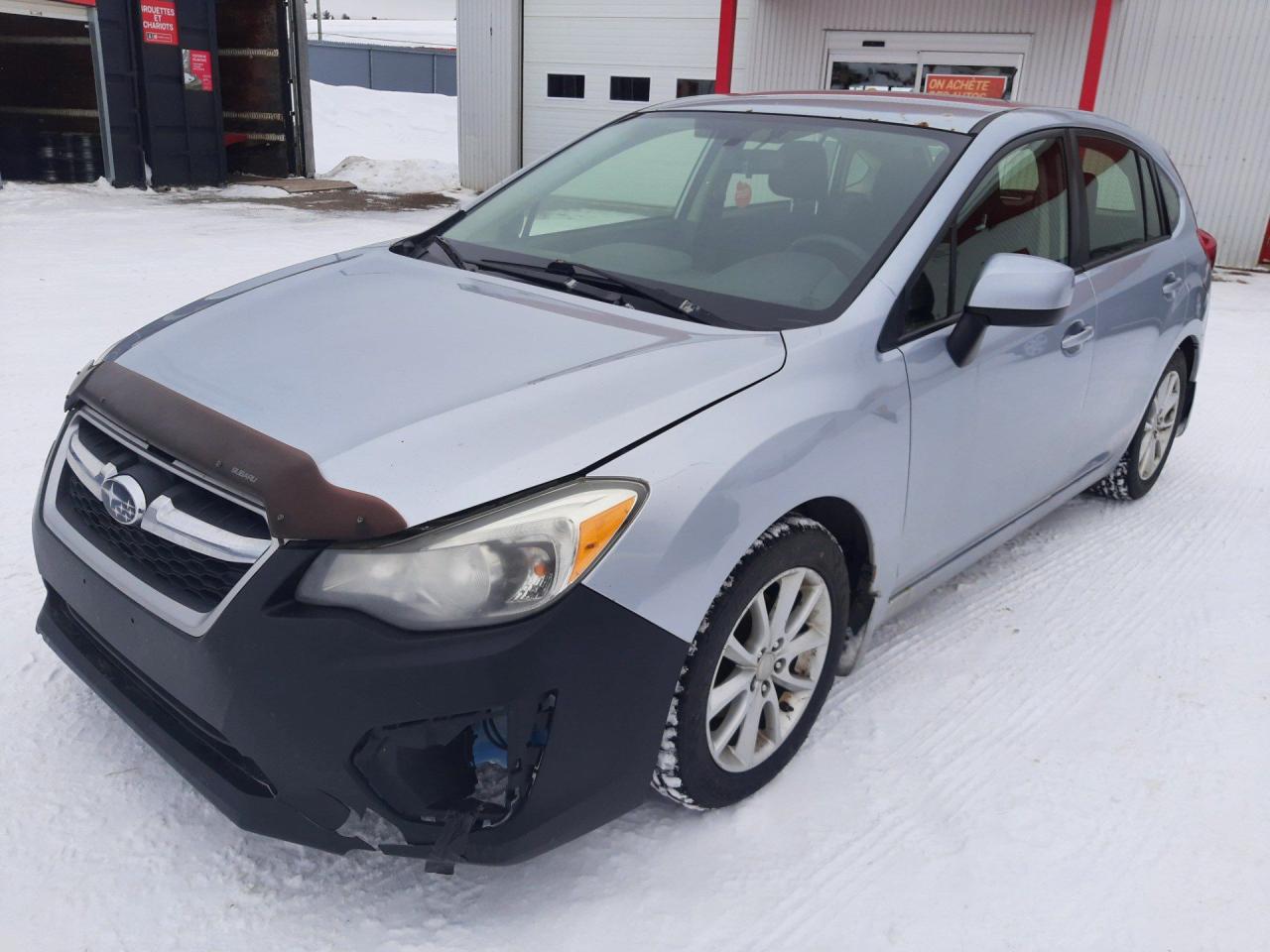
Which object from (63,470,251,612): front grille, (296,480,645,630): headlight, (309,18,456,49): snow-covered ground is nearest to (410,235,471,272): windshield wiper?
(63,470,251,612): front grille

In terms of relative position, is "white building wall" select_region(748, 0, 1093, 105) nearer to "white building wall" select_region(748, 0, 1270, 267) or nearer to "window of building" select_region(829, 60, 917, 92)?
"white building wall" select_region(748, 0, 1270, 267)

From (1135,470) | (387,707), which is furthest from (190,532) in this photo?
(1135,470)

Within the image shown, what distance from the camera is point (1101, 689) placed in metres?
2.97

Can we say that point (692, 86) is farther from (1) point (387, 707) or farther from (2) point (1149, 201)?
(1) point (387, 707)

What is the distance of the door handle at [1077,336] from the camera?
10.3ft

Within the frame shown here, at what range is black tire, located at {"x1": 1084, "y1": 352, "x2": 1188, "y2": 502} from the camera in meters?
4.17

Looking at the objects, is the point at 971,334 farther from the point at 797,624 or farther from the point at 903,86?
A: the point at 903,86

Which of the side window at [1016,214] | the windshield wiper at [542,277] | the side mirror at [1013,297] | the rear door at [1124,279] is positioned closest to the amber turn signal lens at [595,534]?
the windshield wiper at [542,277]

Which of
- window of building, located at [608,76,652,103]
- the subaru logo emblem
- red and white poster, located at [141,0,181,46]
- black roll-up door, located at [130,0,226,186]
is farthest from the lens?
window of building, located at [608,76,652,103]

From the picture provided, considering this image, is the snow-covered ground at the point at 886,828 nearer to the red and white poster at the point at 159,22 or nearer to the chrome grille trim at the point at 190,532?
the chrome grille trim at the point at 190,532

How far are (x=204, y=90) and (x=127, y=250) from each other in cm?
644

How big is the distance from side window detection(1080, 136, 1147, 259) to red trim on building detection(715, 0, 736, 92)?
8.70 meters

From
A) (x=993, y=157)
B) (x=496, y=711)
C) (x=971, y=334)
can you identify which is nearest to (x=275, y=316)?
(x=496, y=711)

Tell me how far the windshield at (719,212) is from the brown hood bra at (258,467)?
0.99 meters
